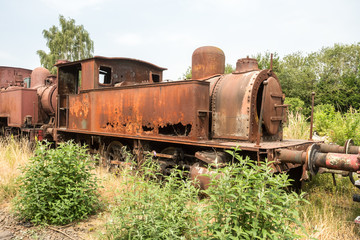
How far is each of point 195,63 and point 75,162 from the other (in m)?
3.21

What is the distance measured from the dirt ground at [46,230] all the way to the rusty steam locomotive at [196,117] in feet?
5.12

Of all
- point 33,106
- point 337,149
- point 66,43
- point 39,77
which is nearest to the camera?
point 337,149

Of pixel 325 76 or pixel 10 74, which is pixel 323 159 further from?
pixel 325 76

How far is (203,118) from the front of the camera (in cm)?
480

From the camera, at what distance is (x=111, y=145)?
21.9 ft

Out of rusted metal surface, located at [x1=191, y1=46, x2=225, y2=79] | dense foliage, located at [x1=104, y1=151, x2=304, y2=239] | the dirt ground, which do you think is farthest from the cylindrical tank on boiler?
dense foliage, located at [x1=104, y1=151, x2=304, y2=239]

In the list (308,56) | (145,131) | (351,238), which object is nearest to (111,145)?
(145,131)

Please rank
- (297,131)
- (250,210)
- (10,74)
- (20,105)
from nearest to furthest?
(250,210) < (297,131) < (20,105) < (10,74)

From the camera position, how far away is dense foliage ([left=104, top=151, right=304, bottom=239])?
7.13 feet

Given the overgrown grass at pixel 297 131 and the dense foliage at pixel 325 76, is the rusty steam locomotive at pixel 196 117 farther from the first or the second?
the dense foliage at pixel 325 76

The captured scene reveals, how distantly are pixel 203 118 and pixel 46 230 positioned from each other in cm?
284

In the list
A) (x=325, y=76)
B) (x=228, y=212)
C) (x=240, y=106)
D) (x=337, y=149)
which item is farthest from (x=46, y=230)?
(x=325, y=76)

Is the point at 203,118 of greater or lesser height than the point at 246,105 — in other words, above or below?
below

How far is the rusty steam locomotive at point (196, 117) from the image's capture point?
4137 millimetres
